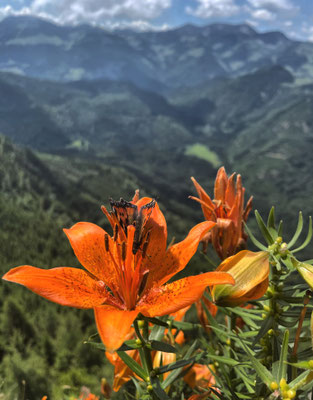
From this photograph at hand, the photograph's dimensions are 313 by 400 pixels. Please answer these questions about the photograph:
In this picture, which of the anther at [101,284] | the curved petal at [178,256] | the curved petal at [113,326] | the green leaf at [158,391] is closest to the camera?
the curved petal at [113,326]

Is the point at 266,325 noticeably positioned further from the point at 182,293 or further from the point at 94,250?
the point at 94,250

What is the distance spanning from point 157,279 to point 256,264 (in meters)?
0.34

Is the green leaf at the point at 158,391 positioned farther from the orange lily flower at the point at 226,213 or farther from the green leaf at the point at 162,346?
the orange lily flower at the point at 226,213

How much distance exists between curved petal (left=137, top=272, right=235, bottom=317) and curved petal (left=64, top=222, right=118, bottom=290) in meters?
0.20

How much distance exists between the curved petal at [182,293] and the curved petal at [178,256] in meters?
0.08

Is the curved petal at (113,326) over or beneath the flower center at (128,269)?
over

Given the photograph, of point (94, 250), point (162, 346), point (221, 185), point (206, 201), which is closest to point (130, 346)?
point (162, 346)

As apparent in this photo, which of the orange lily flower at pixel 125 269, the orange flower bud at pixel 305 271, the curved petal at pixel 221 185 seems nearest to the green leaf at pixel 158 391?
the orange lily flower at pixel 125 269

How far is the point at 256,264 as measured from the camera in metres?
0.91

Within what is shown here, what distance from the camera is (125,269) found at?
3.51ft

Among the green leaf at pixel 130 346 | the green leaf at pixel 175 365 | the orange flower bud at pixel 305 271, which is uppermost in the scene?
the orange flower bud at pixel 305 271

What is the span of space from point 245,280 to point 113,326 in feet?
1.13

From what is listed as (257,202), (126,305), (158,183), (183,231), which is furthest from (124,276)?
(257,202)

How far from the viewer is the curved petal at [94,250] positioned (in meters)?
1.11
